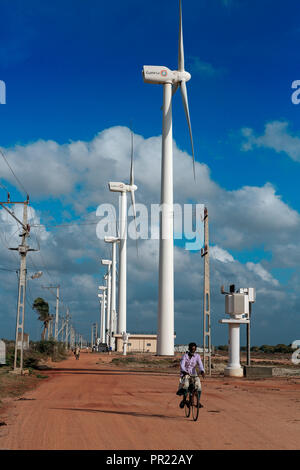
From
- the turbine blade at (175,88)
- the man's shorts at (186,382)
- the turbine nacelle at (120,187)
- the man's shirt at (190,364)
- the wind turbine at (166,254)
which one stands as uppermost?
the turbine blade at (175,88)

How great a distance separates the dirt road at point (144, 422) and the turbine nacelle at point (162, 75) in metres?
36.6

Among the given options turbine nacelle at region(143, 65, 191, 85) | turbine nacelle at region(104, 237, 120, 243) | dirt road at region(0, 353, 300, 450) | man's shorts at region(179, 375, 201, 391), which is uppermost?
turbine nacelle at region(143, 65, 191, 85)

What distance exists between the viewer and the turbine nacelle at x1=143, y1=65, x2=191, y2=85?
182 feet

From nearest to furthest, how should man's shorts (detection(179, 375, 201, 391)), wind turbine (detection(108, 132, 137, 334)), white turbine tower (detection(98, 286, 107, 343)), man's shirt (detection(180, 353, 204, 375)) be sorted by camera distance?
man's shorts (detection(179, 375, 201, 391)) < man's shirt (detection(180, 353, 204, 375)) < wind turbine (detection(108, 132, 137, 334)) < white turbine tower (detection(98, 286, 107, 343))

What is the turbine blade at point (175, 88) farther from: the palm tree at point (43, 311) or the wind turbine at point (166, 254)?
the palm tree at point (43, 311)

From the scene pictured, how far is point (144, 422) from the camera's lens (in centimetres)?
1547

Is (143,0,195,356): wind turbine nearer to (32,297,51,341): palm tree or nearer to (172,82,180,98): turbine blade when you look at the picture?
(172,82,180,98): turbine blade

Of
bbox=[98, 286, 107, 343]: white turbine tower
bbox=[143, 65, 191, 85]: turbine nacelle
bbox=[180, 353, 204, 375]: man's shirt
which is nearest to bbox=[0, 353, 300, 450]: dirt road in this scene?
bbox=[180, 353, 204, 375]: man's shirt

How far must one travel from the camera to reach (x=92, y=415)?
56.5ft

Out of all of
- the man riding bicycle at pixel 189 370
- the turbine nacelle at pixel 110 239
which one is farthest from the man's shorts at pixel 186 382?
the turbine nacelle at pixel 110 239

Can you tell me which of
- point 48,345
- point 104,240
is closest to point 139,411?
point 48,345

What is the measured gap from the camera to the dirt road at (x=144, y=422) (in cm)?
1202

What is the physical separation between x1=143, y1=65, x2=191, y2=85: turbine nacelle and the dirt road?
36.6 metres

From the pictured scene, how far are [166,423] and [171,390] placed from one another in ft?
45.4
